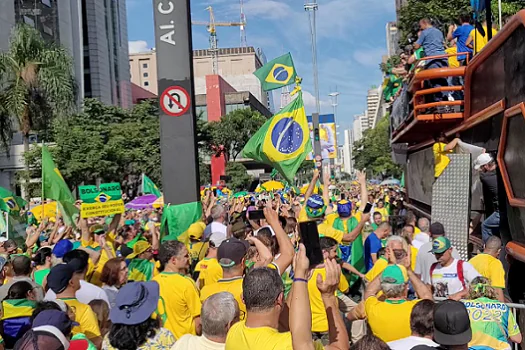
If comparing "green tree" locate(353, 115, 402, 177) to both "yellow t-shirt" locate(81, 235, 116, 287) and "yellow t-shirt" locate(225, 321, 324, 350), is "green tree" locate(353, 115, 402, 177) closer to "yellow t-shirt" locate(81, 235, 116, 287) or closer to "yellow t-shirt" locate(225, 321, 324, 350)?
"yellow t-shirt" locate(81, 235, 116, 287)

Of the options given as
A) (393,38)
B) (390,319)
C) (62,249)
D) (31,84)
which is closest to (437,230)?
(390,319)

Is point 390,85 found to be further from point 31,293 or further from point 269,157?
point 31,293

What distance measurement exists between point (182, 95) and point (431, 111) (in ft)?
13.9

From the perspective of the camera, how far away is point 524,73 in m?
5.93

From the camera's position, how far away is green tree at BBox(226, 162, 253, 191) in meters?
56.7

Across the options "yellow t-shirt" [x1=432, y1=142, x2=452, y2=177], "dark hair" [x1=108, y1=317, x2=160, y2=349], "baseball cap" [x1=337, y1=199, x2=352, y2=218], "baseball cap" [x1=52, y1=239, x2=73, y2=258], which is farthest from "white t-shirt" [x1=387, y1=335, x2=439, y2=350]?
"yellow t-shirt" [x1=432, y1=142, x2=452, y2=177]

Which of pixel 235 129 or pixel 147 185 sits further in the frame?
pixel 235 129

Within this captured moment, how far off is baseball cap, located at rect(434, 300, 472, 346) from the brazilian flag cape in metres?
3.85

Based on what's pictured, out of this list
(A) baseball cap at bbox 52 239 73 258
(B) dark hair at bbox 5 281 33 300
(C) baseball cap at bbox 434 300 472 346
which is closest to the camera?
(C) baseball cap at bbox 434 300 472 346

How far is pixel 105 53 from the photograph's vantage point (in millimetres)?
78438

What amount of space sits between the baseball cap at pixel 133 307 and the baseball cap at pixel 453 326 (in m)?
1.83

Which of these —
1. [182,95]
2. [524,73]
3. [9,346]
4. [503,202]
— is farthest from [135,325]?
[182,95]

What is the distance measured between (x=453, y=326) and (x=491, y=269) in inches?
116

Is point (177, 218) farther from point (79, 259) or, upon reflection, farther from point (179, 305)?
point (179, 305)
